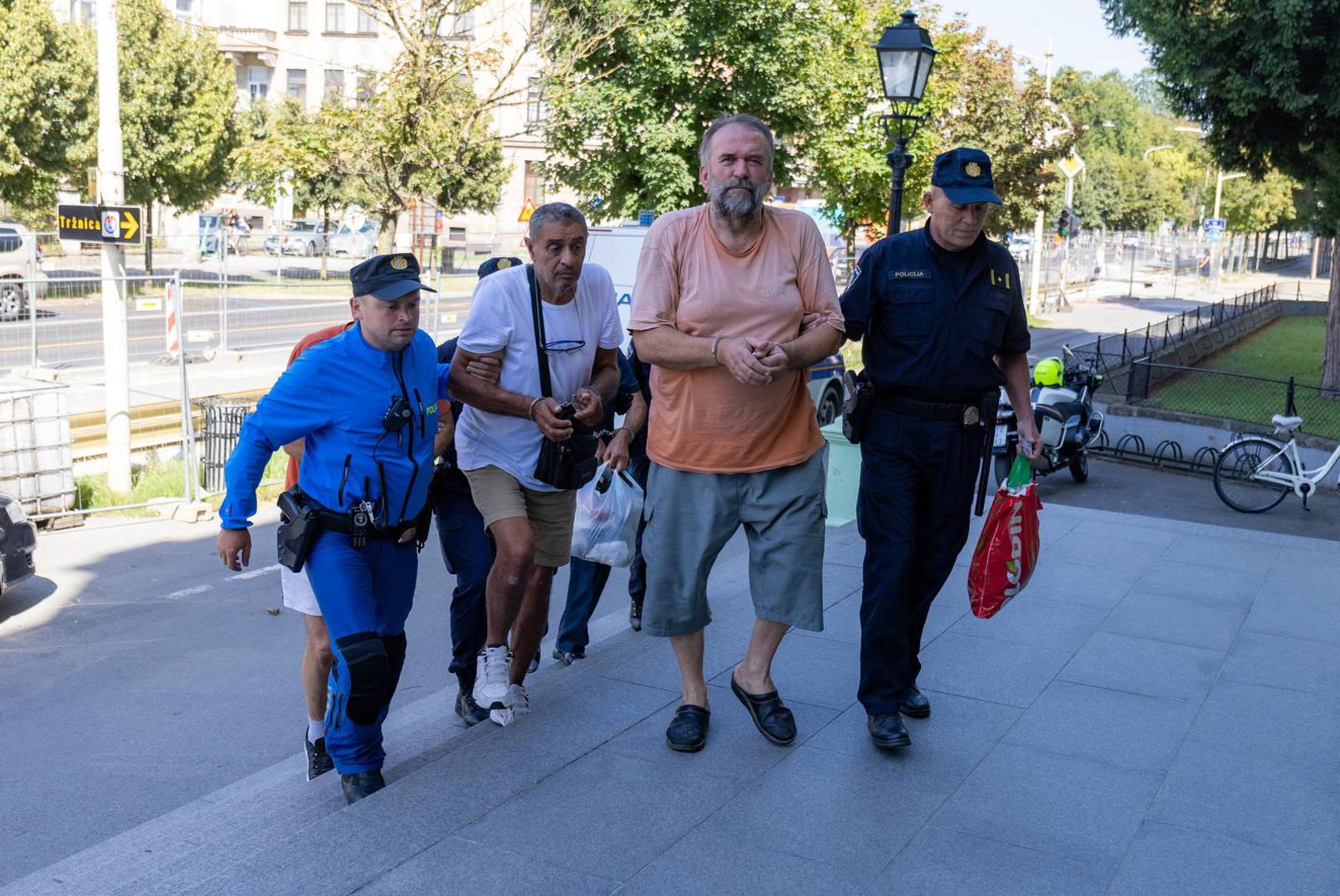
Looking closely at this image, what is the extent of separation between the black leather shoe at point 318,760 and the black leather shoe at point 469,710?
55 centimetres

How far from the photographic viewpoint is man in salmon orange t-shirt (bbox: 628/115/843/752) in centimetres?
414

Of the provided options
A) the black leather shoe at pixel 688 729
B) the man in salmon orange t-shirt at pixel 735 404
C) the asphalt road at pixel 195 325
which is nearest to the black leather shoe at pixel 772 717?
the man in salmon orange t-shirt at pixel 735 404

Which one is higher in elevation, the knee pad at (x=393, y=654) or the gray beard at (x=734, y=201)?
the gray beard at (x=734, y=201)

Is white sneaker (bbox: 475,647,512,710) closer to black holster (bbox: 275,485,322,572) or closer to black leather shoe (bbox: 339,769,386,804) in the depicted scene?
black leather shoe (bbox: 339,769,386,804)

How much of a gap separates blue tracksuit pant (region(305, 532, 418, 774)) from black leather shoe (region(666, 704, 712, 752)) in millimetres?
945

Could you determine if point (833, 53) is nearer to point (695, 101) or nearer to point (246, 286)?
point (695, 101)

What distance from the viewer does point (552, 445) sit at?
4.70 m

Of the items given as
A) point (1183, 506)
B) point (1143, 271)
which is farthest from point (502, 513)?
point (1143, 271)

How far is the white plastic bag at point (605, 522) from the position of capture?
5238 mm

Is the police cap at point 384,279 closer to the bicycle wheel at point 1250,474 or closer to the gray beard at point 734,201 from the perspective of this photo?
the gray beard at point 734,201

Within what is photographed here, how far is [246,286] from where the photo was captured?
17.8m

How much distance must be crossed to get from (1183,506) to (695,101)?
11.3 meters

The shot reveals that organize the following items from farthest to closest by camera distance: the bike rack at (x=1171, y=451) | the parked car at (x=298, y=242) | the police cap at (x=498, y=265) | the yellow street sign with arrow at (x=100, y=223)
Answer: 1. the parked car at (x=298, y=242)
2. the bike rack at (x=1171, y=451)
3. the yellow street sign with arrow at (x=100, y=223)
4. the police cap at (x=498, y=265)

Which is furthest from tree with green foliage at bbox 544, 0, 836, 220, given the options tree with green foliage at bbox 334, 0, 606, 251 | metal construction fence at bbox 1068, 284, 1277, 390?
metal construction fence at bbox 1068, 284, 1277, 390
